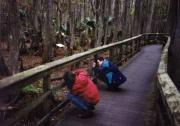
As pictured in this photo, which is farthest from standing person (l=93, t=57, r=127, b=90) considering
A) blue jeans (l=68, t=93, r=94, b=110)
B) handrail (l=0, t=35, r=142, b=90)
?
blue jeans (l=68, t=93, r=94, b=110)

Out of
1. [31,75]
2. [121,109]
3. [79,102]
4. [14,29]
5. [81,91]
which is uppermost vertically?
[14,29]

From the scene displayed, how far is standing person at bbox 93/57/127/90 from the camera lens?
31.5ft

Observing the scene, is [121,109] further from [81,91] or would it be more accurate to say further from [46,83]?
[46,83]

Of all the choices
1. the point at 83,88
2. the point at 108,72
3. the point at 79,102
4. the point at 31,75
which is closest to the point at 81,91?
the point at 83,88

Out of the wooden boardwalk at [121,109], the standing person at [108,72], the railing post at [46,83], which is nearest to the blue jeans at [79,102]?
the wooden boardwalk at [121,109]

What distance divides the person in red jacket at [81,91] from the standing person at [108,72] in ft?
8.24

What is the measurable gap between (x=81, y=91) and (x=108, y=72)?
2.84m

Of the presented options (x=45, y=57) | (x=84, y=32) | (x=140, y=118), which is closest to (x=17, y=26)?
(x=45, y=57)

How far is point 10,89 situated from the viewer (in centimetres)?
441

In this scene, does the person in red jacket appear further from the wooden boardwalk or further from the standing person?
the standing person

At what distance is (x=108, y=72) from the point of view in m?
9.62

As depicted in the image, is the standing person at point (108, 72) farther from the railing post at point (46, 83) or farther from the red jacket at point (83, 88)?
the railing post at point (46, 83)

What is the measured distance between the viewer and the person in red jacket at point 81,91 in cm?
673

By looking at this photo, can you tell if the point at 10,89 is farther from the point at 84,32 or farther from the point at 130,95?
the point at 84,32
